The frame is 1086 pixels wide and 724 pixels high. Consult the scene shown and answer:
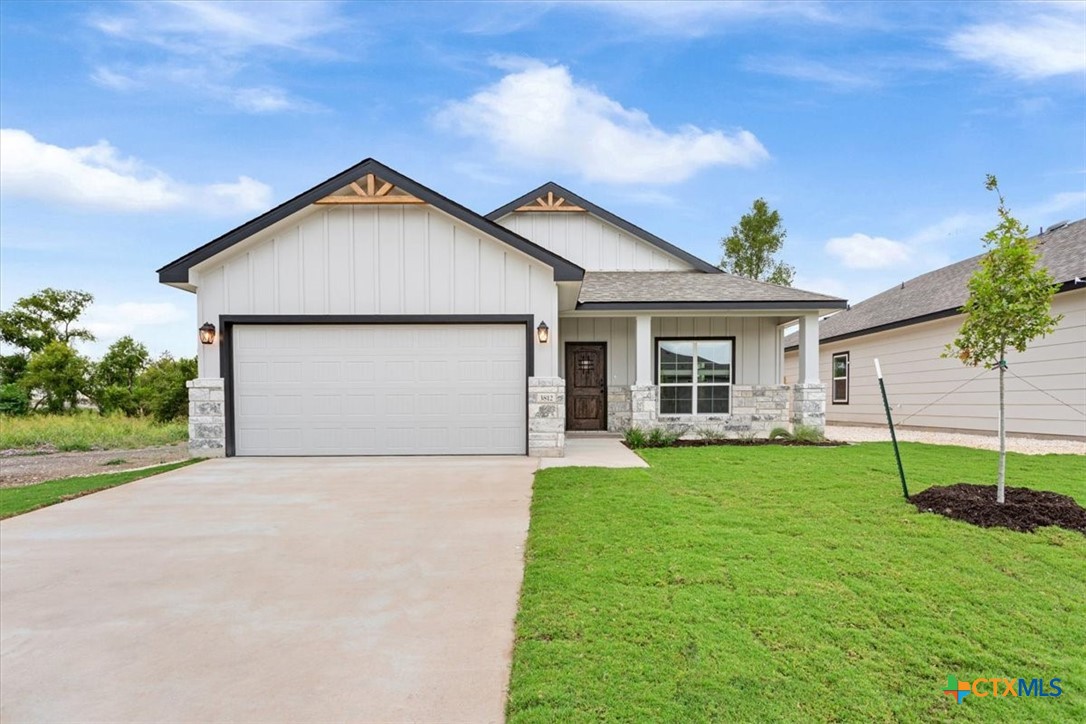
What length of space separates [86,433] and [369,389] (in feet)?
29.6

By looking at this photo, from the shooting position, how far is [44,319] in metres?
22.1

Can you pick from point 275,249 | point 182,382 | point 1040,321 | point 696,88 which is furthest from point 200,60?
point 1040,321

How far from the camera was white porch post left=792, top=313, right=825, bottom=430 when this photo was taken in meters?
11.2

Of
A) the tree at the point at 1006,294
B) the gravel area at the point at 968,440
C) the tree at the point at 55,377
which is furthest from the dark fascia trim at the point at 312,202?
the tree at the point at 55,377

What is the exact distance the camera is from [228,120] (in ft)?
42.5

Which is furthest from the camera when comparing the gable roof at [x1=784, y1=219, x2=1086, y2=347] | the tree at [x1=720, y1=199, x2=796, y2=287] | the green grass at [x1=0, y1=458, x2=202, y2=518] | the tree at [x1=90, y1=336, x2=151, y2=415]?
the tree at [x1=720, y1=199, x2=796, y2=287]

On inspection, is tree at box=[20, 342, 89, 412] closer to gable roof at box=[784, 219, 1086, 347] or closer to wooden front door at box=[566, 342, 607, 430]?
wooden front door at box=[566, 342, 607, 430]

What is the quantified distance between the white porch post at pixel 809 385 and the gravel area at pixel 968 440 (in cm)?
83

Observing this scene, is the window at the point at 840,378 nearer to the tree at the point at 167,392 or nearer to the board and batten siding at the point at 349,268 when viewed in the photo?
the board and batten siding at the point at 349,268

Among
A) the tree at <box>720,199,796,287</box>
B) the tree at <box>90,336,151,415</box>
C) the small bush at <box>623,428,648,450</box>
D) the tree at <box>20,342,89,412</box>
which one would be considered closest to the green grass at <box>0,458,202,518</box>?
the small bush at <box>623,428,648,450</box>

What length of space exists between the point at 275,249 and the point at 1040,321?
9.68 meters

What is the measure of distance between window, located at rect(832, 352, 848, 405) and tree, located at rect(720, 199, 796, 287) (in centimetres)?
760

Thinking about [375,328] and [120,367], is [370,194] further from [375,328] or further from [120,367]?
[120,367]

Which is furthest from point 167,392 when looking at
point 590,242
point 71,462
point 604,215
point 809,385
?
point 809,385
